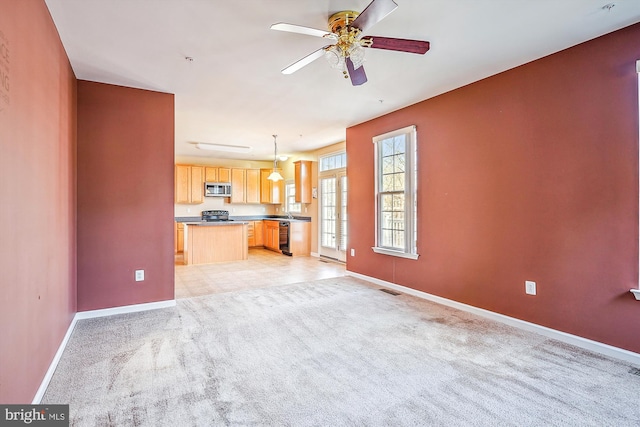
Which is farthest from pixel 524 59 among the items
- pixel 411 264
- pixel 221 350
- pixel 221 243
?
pixel 221 243

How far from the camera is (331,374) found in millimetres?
2258

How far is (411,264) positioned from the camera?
4340 millimetres

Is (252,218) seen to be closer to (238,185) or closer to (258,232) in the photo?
(258,232)

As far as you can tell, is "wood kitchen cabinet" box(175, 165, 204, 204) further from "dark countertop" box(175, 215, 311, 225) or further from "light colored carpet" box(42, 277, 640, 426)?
"light colored carpet" box(42, 277, 640, 426)

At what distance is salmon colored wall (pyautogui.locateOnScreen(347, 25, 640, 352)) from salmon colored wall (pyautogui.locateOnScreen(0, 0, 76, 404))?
12.5 ft

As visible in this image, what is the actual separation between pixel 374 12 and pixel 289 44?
106 cm

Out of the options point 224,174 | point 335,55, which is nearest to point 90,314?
point 335,55

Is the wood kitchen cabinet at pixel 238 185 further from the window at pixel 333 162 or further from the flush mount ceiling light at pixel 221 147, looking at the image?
the window at pixel 333 162

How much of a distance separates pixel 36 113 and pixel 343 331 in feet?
9.41

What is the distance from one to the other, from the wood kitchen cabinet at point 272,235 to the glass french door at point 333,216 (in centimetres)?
134

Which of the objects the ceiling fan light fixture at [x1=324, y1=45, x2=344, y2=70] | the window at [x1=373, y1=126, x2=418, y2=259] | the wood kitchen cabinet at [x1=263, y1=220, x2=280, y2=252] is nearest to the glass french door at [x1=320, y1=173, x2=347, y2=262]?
the wood kitchen cabinet at [x1=263, y1=220, x2=280, y2=252]

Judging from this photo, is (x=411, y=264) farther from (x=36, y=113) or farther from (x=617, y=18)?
(x=36, y=113)

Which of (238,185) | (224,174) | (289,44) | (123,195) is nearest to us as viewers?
(289,44)

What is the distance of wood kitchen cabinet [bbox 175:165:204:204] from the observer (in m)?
8.07
